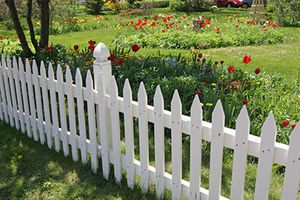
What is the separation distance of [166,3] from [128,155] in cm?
2649

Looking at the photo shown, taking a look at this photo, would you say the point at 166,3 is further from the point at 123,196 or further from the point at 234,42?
the point at 123,196

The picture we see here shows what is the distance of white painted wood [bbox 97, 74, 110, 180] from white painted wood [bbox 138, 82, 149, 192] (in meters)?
0.39

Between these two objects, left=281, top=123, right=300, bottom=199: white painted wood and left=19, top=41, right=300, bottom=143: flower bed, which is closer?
left=281, top=123, right=300, bottom=199: white painted wood

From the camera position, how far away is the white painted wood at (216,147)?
2.25 meters

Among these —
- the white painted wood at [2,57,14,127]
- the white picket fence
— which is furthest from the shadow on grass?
the white painted wood at [2,57,14,127]

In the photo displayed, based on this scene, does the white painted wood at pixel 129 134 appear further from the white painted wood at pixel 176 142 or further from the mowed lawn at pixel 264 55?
the mowed lawn at pixel 264 55

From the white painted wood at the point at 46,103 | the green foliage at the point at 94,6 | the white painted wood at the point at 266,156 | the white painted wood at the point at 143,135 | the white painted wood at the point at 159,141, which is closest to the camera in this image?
the white painted wood at the point at 266,156

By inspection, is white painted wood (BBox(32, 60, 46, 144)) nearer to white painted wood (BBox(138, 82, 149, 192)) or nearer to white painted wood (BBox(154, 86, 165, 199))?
white painted wood (BBox(138, 82, 149, 192))

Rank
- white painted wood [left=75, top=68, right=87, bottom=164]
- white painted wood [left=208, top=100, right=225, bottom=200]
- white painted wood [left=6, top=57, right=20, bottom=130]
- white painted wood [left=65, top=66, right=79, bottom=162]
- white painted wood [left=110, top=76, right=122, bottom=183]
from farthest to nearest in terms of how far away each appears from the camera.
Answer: white painted wood [left=6, top=57, right=20, bottom=130] < white painted wood [left=65, top=66, right=79, bottom=162] < white painted wood [left=75, top=68, right=87, bottom=164] < white painted wood [left=110, top=76, right=122, bottom=183] < white painted wood [left=208, top=100, right=225, bottom=200]

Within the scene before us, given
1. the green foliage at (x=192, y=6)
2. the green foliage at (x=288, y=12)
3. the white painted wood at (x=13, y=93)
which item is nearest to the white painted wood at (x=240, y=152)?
the white painted wood at (x=13, y=93)

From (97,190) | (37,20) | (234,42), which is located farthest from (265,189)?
(37,20)

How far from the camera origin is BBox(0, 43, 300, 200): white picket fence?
2.12m

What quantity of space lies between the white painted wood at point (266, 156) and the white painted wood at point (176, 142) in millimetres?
603

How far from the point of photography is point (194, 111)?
2363 mm
